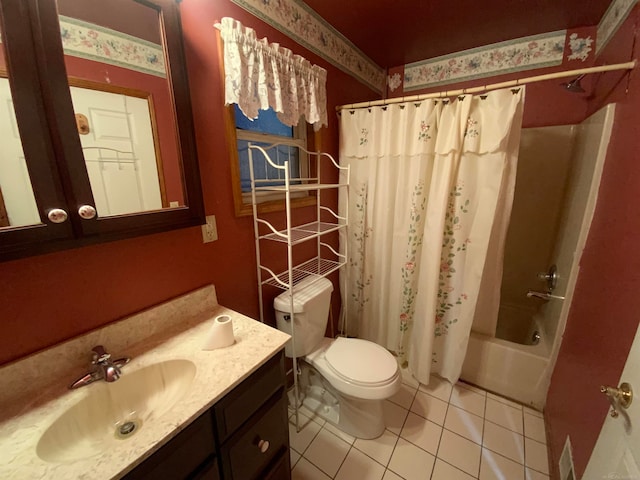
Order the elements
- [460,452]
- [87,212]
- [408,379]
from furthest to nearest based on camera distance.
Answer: [408,379], [460,452], [87,212]

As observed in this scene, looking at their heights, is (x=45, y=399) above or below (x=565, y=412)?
above

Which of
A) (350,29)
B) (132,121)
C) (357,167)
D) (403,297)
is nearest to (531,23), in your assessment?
(350,29)

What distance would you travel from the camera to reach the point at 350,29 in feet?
5.24

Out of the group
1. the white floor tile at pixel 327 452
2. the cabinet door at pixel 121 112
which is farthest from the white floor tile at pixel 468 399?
the cabinet door at pixel 121 112

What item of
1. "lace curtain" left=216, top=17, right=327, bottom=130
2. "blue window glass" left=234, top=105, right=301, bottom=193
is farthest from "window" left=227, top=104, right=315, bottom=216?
"lace curtain" left=216, top=17, right=327, bottom=130

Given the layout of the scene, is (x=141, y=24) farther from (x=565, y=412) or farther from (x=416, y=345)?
(x=565, y=412)

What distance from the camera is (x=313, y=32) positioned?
Result: 1489mm

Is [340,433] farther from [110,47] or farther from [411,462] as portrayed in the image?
[110,47]

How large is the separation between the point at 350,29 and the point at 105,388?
2.11 m

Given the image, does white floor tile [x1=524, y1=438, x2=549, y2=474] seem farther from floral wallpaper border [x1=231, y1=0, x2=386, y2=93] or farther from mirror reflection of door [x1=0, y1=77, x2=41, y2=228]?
floral wallpaper border [x1=231, y1=0, x2=386, y2=93]

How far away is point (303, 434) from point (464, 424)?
945mm

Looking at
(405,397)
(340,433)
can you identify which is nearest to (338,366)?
(340,433)

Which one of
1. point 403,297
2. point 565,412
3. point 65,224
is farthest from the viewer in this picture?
point 403,297

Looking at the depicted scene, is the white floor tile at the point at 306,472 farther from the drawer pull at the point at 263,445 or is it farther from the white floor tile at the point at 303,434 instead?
the drawer pull at the point at 263,445
